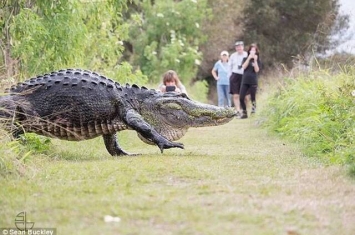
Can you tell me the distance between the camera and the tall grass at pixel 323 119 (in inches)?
297

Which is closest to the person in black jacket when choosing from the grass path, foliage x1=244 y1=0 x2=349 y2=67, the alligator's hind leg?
the alligator's hind leg

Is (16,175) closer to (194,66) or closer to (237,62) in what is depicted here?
(237,62)

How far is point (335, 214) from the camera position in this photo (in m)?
4.76

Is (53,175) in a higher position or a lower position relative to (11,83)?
lower

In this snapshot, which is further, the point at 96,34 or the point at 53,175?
the point at 96,34

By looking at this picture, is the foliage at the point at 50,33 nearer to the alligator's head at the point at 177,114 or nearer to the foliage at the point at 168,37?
the alligator's head at the point at 177,114

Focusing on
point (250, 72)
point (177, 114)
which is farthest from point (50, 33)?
point (250, 72)

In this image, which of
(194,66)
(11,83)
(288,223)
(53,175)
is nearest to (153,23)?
(194,66)

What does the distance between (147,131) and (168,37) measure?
23.0 m

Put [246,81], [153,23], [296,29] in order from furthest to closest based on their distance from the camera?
[296,29], [153,23], [246,81]

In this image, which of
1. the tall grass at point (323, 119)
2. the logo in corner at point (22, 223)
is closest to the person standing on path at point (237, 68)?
the tall grass at point (323, 119)

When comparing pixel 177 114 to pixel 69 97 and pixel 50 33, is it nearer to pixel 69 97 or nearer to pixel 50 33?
pixel 69 97

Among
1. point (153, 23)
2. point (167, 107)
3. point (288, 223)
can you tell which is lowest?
point (288, 223)

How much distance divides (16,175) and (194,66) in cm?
2564
